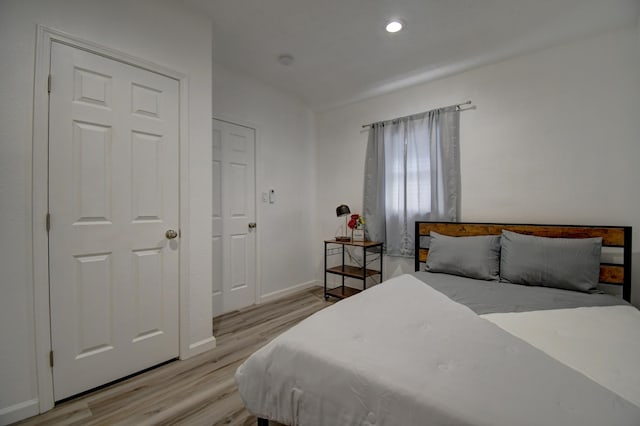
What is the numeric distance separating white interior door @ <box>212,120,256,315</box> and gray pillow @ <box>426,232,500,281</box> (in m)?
1.99

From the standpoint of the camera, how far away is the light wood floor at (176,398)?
1530mm

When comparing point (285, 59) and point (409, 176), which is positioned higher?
point (285, 59)

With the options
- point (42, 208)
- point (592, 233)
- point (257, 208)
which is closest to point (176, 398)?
point (42, 208)

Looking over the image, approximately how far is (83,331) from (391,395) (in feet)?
6.01

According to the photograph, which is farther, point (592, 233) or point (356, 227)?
point (356, 227)

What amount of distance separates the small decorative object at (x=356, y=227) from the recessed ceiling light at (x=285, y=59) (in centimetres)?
186

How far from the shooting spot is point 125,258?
6.15 ft

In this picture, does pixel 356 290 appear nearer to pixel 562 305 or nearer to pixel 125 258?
pixel 562 305

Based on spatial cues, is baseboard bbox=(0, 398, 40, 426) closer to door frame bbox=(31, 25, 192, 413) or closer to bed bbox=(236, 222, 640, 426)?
door frame bbox=(31, 25, 192, 413)

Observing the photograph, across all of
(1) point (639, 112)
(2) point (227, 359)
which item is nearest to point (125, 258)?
(2) point (227, 359)

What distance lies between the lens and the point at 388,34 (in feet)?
7.87

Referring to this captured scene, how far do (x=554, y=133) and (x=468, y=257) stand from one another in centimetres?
135

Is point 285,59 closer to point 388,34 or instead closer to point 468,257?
point 388,34

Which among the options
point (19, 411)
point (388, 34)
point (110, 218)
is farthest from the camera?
point (388, 34)
